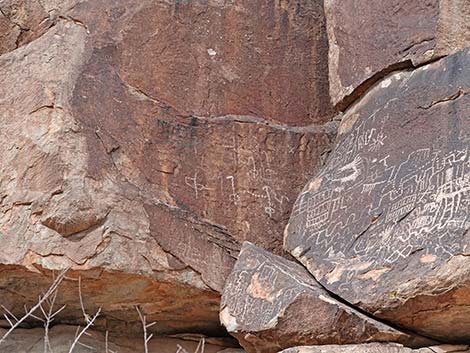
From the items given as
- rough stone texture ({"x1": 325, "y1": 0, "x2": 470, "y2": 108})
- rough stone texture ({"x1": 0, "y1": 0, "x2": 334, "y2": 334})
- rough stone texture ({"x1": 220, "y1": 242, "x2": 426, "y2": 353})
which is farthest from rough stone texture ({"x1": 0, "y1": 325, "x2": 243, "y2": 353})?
rough stone texture ({"x1": 325, "y1": 0, "x2": 470, "y2": 108})

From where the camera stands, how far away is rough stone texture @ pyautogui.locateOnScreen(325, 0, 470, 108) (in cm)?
435

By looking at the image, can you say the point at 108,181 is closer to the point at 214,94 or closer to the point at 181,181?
the point at 181,181

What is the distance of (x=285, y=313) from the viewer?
13.1 ft

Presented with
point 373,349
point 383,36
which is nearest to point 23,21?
point 383,36

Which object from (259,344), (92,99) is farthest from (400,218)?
(92,99)

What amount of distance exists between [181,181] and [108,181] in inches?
13.0

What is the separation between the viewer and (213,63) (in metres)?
4.94

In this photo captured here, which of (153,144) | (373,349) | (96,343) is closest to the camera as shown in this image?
(373,349)

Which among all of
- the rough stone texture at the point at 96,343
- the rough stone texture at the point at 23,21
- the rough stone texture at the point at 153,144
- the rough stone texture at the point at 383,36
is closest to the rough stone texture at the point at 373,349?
the rough stone texture at the point at 153,144

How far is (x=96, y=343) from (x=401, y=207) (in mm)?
1652

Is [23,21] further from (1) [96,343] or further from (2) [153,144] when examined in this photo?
(1) [96,343]

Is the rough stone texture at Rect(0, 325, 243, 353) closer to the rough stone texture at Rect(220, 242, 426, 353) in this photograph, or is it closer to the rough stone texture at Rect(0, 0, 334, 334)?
the rough stone texture at Rect(0, 0, 334, 334)

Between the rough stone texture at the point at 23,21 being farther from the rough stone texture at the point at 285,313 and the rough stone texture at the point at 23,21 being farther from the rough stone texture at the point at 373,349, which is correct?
the rough stone texture at the point at 373,349

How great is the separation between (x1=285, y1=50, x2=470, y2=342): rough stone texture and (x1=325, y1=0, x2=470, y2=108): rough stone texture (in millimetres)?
71
